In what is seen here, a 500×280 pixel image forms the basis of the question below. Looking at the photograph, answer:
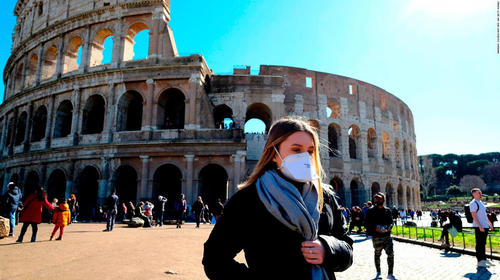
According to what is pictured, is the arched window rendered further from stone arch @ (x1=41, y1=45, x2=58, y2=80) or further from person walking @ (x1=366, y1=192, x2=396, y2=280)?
person walking @ (x1=366, y1=192, x2=396, y2=280)

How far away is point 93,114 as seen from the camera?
22125 millimetres

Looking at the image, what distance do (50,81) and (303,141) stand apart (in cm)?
2629

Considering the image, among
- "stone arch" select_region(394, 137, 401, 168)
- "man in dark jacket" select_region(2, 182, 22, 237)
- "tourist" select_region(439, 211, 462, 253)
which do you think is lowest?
"tourist" select_region(439, 211, 462, 253)

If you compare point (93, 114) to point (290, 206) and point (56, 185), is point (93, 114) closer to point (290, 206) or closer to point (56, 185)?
point (56, 185)

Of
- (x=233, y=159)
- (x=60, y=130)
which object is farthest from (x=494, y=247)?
(x=60, y=130)

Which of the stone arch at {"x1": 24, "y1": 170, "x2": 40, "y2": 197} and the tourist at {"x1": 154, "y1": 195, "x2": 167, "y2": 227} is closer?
the tourist at {"x1": 154, "y1": 195, "x2": 167, "y2": 227}

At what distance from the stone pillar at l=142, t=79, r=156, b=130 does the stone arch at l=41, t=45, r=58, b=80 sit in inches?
407

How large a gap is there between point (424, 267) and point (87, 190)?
21.7 meters

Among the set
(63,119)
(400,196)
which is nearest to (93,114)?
(63,119)

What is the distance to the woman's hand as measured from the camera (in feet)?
4.76

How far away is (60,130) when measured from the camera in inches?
870

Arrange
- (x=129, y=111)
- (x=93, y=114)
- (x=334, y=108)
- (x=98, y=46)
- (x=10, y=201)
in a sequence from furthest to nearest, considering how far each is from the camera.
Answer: (x=334, y=108)
(x=98, y=46)
(x=93, y=114)
(x=129, y=111)
(x=10, y=201)

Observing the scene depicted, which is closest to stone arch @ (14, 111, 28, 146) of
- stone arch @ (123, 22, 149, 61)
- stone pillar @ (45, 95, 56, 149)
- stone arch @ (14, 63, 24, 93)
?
stone arch @ (14, 63, 24, 93)

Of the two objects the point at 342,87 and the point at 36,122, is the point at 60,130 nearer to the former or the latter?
the point at 36,122
